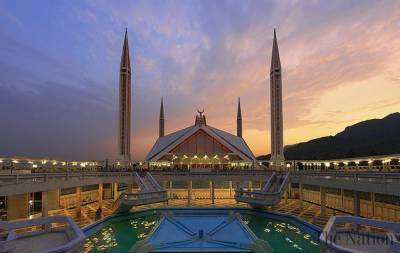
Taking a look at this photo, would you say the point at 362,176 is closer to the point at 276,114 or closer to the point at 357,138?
the point at 276,114

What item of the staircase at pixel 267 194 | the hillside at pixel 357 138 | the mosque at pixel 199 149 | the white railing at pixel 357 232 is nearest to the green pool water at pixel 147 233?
the staircase at pixel 267 194

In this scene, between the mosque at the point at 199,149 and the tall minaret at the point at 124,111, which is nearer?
the mosque at the point at 199,149

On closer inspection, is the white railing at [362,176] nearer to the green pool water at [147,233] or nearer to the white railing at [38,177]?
the green pool water at [147,233]

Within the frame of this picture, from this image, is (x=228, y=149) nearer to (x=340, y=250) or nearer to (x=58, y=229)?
(x=58, y=229)

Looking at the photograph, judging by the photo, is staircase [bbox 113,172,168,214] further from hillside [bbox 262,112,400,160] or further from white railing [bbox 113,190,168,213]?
hillside [bbox 262,112,400,160]

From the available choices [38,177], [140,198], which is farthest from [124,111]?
[38,177]

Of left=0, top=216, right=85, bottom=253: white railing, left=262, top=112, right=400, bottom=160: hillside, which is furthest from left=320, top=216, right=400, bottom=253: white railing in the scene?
left=262, top=112, right=400, bottom=160: hillside
